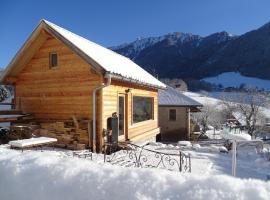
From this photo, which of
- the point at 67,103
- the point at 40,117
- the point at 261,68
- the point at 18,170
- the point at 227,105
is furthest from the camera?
the point at 261,68

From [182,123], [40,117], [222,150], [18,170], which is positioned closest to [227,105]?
[182,123]

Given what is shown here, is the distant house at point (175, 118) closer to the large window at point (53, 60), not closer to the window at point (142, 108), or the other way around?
the window at point (142, 108)

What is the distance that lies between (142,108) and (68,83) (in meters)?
5.30

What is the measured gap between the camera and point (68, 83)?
12.6 meters

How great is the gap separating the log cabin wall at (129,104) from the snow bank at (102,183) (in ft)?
20.5

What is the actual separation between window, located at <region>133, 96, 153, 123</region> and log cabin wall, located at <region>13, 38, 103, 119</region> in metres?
3.56

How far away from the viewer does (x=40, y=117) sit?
13.5 meters

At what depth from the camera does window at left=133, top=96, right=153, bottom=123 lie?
15.4 metres

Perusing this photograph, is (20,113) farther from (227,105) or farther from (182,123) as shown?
(227,105)

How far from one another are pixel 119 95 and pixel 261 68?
11216cm

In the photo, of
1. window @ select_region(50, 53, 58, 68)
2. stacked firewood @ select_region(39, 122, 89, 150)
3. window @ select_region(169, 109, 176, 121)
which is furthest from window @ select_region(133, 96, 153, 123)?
window @ select_region(169, 109, 176, 121)

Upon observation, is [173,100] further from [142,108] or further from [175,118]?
[142,108]

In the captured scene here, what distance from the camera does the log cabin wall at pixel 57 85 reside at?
12148 millimetres

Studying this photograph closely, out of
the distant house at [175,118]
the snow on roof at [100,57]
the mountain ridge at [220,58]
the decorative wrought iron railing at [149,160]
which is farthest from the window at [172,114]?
the mountain ridge at [220,58]
